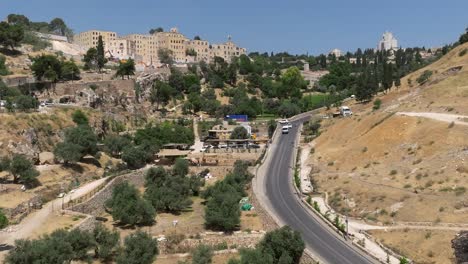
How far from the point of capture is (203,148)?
6494 centimetres

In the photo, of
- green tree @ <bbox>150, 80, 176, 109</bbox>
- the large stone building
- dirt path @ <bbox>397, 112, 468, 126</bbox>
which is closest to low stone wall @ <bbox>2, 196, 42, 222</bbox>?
dirt path @ <bbox>397, 112, 468, 126</bbox>

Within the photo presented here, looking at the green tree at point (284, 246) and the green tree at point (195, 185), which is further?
the green tree at point (195, 185)

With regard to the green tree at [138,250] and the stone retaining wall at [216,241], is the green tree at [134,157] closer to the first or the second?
the stone retaining wall at [216,241]

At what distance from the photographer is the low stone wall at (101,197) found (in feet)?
127

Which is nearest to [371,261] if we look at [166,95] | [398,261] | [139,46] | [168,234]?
[398,261]

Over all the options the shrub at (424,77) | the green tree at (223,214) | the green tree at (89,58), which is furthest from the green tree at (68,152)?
the shrub at (424,77)

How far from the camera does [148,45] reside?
5822 inches

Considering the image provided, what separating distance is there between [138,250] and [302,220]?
44.5ft

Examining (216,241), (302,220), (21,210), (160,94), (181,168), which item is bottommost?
(216,241)

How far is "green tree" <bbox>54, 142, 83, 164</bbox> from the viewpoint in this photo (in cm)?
4825

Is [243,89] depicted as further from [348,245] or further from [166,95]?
[348,245]

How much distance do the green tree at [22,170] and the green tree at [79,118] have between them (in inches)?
781

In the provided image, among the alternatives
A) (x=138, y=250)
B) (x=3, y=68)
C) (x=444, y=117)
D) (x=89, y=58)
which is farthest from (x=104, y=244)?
(x=89, y=58)

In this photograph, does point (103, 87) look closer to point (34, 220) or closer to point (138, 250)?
point (34, 220)
